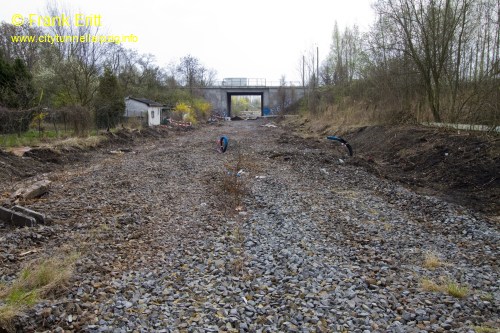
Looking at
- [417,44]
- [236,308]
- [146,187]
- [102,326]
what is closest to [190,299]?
[236,308]

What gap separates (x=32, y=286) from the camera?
486cm

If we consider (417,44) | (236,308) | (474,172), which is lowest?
(236,308)

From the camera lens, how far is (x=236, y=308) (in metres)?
4.55

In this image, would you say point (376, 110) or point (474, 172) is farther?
point (376, 110)

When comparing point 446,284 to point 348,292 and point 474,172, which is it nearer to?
point 348,292

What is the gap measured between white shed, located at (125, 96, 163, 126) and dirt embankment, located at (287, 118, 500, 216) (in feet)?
77.7

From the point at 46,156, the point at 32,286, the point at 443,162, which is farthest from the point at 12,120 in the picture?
the point at 443,162

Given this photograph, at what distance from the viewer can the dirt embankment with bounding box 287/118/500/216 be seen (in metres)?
9.92

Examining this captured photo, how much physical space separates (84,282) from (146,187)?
644 cm

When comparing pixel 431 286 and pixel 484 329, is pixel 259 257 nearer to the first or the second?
pixel 431 286

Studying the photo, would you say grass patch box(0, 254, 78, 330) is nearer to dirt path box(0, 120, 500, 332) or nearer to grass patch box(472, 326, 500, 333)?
dirt path box(0, 120, 500, 332)

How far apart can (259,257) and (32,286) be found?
10.8 feet

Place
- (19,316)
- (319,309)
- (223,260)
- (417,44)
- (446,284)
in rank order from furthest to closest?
(417,44) < (223,260) < (446,284) < (319,309) < (19,316)

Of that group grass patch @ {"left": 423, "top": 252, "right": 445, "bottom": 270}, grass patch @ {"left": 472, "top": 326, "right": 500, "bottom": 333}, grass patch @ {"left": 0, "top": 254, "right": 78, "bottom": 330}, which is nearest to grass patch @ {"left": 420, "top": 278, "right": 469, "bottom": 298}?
grass patch @ {"left": 423, "top": 252, "right": 445, "bottom": 270}
